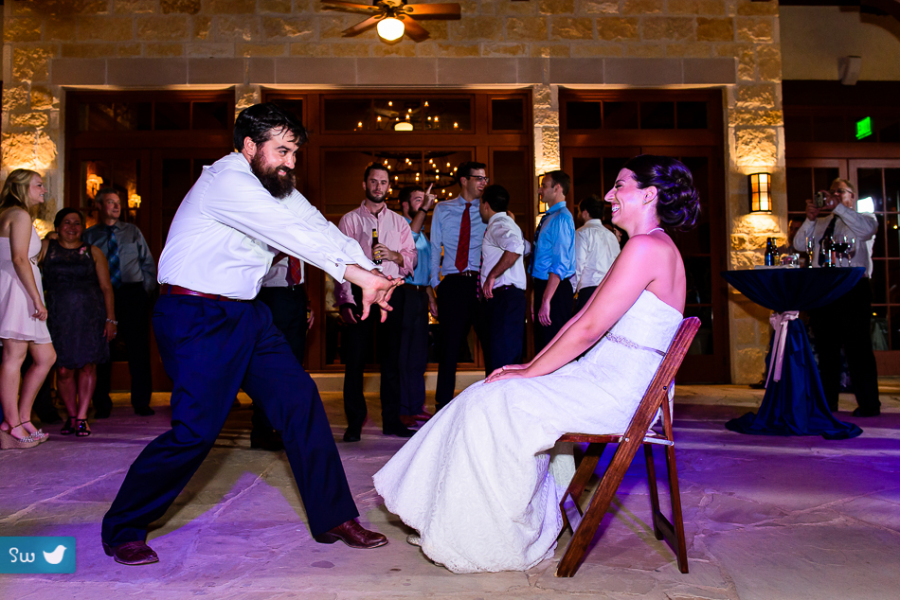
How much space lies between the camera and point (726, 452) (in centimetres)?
348

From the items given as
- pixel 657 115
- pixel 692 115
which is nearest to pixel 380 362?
pixel 657 115

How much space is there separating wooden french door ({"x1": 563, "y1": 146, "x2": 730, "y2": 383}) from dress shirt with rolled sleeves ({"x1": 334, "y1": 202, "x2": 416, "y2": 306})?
8.72 ft

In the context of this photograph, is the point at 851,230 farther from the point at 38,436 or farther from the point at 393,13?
the point at 38,436

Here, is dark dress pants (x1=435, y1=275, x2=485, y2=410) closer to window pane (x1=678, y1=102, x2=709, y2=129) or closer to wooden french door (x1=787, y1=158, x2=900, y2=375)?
window pane (x1=678, y1=102, x2=709, y2=129)

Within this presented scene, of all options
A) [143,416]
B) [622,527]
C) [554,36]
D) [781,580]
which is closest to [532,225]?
[554,36]

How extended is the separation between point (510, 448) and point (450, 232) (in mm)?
2745

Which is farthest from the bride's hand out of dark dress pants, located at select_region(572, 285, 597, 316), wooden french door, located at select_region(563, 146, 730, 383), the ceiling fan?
wooden french door, located at select_region(563, 146, 730, 383)

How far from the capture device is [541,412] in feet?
6.13

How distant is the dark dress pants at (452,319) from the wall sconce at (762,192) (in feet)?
10.8

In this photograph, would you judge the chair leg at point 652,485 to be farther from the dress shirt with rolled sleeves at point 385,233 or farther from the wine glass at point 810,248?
the wine glass at point 810,248

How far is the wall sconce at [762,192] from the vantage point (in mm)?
6039

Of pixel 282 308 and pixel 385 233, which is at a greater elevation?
pixel 385 233

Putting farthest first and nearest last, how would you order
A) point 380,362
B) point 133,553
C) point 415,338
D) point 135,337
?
point 135,337
point 415,338
point 380,362
point 133,553

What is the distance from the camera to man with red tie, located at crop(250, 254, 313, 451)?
365cm
